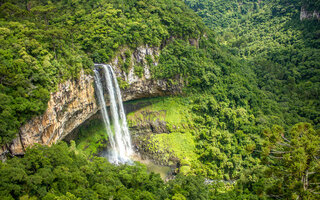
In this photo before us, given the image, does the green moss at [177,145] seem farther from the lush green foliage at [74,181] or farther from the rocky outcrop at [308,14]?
the rocky outcrop at [308,14]

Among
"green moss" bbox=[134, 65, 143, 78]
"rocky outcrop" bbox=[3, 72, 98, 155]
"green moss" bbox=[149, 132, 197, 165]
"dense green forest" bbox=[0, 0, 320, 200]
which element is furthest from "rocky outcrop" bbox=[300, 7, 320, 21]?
"rocky outcrop" bbox=[3, 72, 98, 155]

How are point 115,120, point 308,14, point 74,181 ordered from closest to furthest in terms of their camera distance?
point 74,181 < point 115,120 < point 308,14

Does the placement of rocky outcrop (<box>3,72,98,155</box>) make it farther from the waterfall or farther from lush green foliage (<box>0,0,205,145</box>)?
the waterfall

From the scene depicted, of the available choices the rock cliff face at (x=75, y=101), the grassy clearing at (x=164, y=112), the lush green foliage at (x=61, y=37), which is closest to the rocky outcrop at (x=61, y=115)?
the rock cliff face at (x=75, y=101)

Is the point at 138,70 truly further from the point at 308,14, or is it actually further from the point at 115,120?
the point at 308,14

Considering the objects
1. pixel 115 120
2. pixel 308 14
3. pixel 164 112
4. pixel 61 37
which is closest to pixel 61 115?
pixel 61 37

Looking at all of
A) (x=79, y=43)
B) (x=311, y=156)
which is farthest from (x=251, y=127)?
(x=79, y=43)
